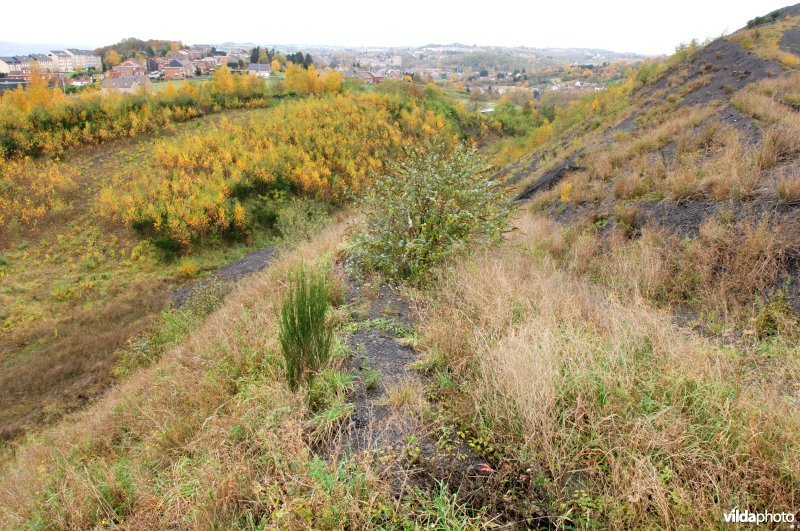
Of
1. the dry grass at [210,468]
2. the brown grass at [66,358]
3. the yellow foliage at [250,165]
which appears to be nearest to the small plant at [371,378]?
the dry grass at [210,468]

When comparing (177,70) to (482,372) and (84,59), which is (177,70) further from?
(482,372)

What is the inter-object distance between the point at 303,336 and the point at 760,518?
2641mm

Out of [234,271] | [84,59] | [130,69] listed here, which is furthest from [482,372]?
[84,59]

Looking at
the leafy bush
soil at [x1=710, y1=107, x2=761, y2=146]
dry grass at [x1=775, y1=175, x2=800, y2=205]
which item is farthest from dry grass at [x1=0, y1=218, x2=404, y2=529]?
soil at [x1=710, y1=107, x2=761, y2=146]

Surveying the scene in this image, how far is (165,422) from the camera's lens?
3.17 m

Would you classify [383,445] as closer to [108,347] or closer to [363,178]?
[108,347]

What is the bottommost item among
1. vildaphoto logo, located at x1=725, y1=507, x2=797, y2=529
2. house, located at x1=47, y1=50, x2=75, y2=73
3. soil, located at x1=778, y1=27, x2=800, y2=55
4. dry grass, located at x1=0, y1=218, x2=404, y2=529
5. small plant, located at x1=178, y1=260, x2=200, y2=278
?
small plant, located at x1=178, y1=260, x2=200, y2=278

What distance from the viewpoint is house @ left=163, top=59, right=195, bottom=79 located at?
56494 millimetres

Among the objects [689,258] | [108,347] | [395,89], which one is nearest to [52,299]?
[108,347]

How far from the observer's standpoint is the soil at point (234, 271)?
45.3 ft

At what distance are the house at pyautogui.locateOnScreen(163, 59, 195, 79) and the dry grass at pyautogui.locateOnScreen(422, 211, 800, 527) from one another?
66.4 m

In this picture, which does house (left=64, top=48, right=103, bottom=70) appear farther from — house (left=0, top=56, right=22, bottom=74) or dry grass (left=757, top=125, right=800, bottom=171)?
dry grass (left=757, top=125, right=800, bottom=171)

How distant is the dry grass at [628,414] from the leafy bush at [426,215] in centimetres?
172

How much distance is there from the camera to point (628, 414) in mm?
2203
